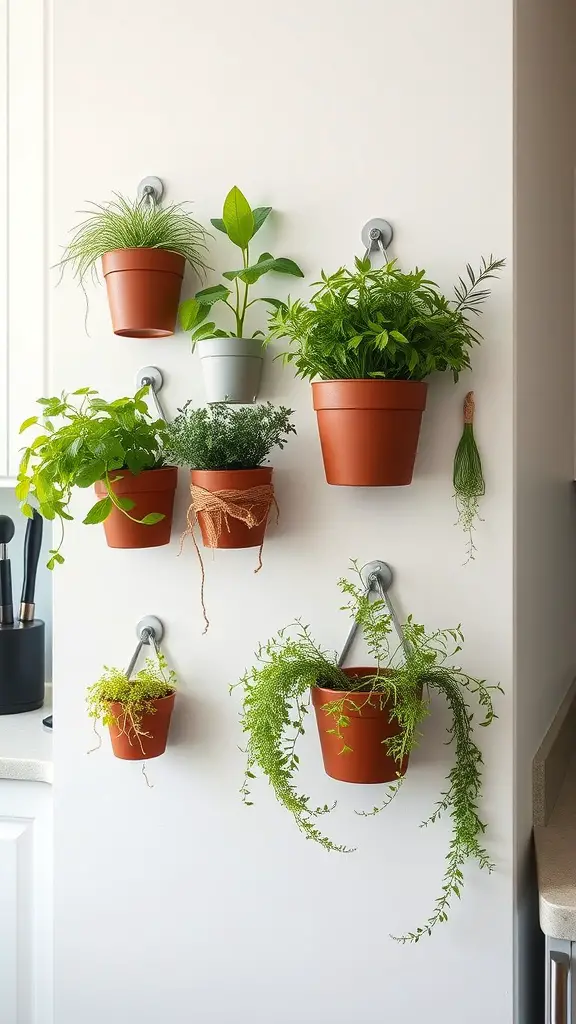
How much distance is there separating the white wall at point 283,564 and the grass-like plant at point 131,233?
29 mm

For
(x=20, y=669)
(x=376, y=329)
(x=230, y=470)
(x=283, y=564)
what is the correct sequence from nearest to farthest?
(x=376, y=329) → (x=230, y=470) → (x=283, y=564) → (x=20, y=669)

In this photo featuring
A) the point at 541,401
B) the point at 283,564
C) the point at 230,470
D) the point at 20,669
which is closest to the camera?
the point at 230,470

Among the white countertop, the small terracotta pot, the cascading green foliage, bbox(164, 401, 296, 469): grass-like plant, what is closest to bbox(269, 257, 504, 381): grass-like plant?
bbox(164, 401, 296, 469): grass-like plant

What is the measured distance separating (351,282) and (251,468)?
30 centimetres

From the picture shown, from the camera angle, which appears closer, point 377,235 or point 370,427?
point 370,427

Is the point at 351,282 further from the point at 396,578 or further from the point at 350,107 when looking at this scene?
the point at 396,578

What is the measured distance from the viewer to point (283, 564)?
1396 mm

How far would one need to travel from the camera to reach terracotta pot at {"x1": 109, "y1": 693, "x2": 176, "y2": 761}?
1355 millimetres

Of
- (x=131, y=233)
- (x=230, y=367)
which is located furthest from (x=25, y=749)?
(x=131, y=233)

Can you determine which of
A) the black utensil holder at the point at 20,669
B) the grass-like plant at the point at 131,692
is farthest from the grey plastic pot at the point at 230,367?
the black utensil holder at the point at 20,669

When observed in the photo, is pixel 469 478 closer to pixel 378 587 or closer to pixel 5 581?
pixel 378 587

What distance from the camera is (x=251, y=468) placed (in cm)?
131

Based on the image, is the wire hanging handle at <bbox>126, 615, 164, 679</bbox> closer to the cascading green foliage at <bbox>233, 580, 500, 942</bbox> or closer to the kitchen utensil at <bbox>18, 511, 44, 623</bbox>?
the cascading green foliage at <bbox>233, 580, 500, 942</bbox>

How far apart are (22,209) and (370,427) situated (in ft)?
3.35
